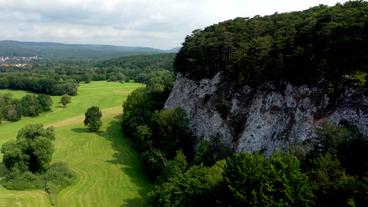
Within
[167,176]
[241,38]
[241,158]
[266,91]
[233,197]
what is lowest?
[167,176]

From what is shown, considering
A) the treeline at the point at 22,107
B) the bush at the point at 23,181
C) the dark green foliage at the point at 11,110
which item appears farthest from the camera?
the treeline at the point at 22,107

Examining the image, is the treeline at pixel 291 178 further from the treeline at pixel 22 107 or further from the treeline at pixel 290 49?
the treeline at pixel 22 107

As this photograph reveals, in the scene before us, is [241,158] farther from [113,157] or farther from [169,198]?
[113,157]

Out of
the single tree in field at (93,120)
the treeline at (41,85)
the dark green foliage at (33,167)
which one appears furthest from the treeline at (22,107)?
the dark green foliage at (33,167)

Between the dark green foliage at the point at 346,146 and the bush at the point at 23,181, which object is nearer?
the dark green foliage at the point at 346,146

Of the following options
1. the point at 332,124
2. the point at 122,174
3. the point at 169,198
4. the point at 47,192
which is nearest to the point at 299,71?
the point at 332,124

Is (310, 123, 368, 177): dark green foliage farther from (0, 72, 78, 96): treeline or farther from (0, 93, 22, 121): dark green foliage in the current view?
(0, 72, 78, 96): treeline
